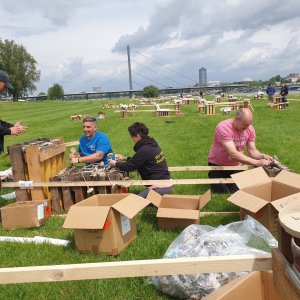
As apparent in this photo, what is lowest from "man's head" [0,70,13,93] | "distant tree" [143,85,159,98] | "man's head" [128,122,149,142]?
"distant tree" [143,85,159,98]

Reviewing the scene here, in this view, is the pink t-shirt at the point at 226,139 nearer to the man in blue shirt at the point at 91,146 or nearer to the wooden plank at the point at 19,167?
the man in blue shirt at the point at 91,146

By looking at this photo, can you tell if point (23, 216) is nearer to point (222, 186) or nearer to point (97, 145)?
point (97, 145)

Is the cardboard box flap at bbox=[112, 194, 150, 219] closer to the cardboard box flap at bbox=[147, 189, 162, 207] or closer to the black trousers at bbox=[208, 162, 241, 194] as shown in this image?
the cardboard box flap at bbox=[147, 189, 162, 207]

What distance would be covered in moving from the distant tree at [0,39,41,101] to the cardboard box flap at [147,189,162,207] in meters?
90.8

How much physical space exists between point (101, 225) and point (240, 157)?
2.86 meters

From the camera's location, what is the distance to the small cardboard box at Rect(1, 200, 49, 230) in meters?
5.49

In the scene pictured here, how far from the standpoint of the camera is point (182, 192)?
6.74 m

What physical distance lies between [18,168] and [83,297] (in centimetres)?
313

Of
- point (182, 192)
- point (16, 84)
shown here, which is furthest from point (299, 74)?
point (182, 192)

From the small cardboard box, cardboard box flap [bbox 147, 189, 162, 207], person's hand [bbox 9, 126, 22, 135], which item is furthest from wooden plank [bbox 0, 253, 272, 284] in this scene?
person's hand [bbox 9, 126, 22, 135]

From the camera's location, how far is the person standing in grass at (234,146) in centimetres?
616

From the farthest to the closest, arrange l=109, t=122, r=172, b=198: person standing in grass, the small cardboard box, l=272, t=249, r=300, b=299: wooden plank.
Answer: l=109, t=122, r=172, b=198: person standing in grass
the small cardboard box
l=272, t=249, r=300, b=299: wooden plank

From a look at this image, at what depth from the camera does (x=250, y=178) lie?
16.8 feet

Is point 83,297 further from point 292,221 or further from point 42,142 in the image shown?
point 42,142
